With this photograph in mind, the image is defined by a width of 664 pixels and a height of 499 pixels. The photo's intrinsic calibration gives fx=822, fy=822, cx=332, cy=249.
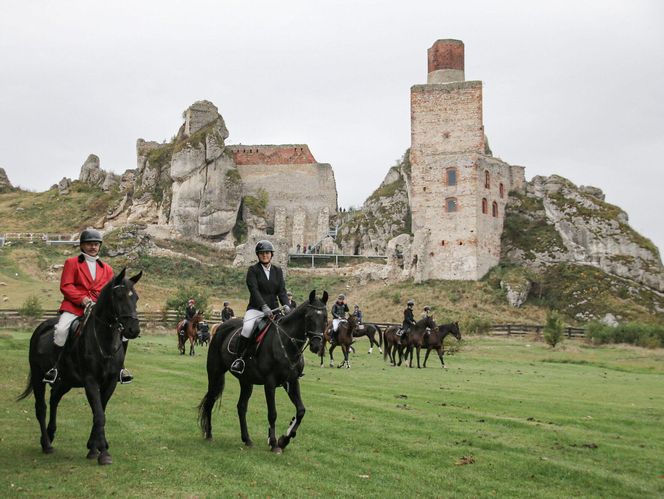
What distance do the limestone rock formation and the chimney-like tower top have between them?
57057 millimetres

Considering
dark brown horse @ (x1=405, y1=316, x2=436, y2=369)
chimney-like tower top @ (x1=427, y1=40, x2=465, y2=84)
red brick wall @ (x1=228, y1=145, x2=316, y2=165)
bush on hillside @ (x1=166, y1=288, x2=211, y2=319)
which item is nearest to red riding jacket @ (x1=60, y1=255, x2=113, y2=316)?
dark brown horse @ (x1=405, y1=316, x2=436, y2=369)

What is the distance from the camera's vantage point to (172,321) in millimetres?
46188

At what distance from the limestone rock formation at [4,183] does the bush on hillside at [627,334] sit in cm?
7686

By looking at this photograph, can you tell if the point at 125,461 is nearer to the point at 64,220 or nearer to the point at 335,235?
the point at 335,235

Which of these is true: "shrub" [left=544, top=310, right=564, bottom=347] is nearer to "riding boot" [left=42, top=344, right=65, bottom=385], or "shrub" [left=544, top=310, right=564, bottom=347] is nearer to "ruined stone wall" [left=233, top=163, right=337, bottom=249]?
"riding boot" [left=42, top=344, right=65, bottom=385]

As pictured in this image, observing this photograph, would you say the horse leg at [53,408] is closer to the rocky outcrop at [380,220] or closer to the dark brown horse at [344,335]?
the dark brown horse at [344,335]

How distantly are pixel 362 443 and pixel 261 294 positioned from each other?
8.93 feet

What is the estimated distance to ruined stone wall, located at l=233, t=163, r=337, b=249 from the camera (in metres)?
82.1

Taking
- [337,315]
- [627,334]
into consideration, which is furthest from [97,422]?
[627,334]

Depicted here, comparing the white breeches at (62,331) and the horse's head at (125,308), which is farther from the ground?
the horse's head at (125,308)

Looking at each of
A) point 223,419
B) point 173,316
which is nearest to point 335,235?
point 173,316

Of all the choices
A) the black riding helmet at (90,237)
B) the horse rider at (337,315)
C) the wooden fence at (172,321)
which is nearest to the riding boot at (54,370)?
the black riding helmet at (90,237)

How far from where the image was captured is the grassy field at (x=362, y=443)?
9.81 metres

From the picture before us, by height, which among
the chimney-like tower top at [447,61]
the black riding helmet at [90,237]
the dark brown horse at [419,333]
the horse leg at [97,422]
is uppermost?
the chimney-like tower top at [447,61]
